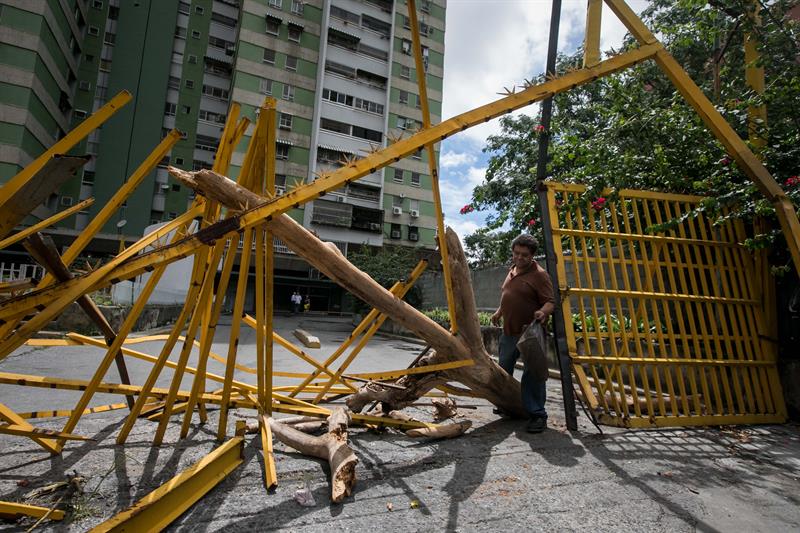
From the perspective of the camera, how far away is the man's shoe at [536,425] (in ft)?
11.5

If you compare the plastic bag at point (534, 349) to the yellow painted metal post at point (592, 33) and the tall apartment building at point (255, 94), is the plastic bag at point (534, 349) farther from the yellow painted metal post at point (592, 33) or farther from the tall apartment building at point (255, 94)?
the tall apartment building at point (255, 94)

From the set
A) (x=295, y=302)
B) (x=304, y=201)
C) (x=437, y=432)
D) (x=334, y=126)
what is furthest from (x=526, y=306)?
(x=334, y=126)

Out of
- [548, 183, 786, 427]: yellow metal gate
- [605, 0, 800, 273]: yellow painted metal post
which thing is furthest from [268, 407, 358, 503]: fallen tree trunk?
[605, 0, 800, 273]: yellow painted metal post

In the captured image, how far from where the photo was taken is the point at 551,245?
12.3ft

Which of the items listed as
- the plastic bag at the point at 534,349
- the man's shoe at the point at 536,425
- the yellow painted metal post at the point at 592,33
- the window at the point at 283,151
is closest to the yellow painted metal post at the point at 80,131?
the plastic bag at the point at 534,349

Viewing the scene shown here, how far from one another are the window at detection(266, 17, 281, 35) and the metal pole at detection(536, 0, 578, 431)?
101ft

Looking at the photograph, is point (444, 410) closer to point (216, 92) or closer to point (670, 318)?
point (670, 318)

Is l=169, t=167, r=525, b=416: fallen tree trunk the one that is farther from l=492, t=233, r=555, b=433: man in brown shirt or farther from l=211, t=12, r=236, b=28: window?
l=211, t=12, r=236, b=28: window

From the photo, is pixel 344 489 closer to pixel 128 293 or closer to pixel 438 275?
pixel 128 293

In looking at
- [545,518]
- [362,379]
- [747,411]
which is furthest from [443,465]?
[747,411]

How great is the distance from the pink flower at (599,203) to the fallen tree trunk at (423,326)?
5.10 ft

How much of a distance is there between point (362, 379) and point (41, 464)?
212 centimetres

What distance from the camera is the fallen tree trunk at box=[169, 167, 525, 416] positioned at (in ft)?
9.04

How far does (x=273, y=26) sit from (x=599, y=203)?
31894 millimetres
